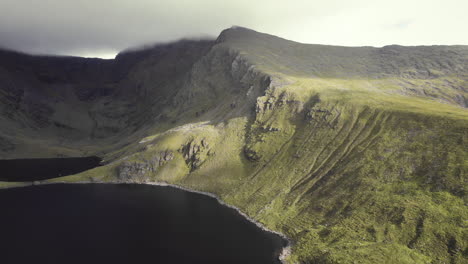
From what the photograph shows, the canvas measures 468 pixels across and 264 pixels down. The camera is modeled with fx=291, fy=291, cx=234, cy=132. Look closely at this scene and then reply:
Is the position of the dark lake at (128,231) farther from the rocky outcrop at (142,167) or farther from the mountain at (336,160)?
the rocky outcrop at (142,167)

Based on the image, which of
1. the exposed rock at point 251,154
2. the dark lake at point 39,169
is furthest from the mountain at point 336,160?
the dark lake at point 39,169

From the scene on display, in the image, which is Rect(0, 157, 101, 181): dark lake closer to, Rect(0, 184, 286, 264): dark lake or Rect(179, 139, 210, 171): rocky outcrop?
Rect(0, 184, 286, 264): dark lake

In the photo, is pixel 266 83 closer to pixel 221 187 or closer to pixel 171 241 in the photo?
pixel 221 187

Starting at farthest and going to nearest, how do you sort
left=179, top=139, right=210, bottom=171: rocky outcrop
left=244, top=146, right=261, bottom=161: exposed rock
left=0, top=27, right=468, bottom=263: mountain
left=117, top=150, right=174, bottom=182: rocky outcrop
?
left=117, top=150, right=174, bottom=182: rocky outcrop < left=179, top=139, right=210, bottom=171: rocky outcrop < left=244, top=146, right=261, bottom=161: exposed rock < left=0, top=27, right=468, bottom=263: mountain

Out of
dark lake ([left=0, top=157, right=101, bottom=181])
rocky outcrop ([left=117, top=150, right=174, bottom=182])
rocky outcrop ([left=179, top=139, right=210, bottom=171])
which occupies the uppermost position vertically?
rocky outcrop ([left=179, top=139, right=210, bottom=171])

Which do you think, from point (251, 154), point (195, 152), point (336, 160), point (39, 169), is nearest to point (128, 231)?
point (251, 154)

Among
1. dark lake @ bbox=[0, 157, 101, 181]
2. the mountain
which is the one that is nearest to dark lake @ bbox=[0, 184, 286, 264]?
the mountain

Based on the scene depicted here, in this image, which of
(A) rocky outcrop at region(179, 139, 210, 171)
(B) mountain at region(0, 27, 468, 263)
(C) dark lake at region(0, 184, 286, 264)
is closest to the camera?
(B) mountain at region(0, 27, 468, 263)

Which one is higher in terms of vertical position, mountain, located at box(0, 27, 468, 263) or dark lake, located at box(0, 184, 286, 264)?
mountain, located at box(0, 27, 468, 263)
